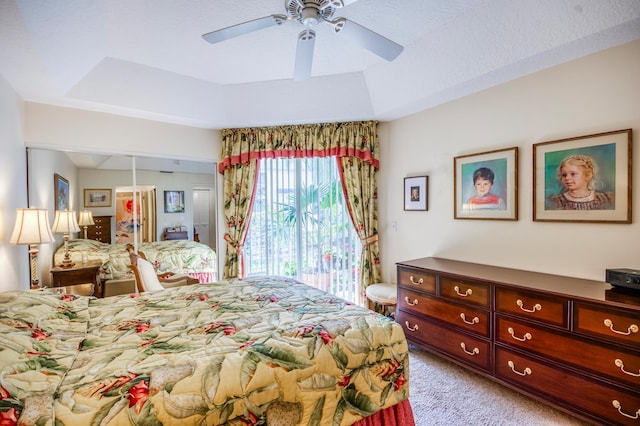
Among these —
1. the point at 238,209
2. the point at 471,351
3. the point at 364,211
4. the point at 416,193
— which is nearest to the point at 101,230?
the point at 238,209


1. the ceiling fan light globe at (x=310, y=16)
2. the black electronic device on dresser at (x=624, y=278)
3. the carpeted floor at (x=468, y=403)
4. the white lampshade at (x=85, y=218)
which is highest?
the ceiling fan light globe at (x=310, y=16)

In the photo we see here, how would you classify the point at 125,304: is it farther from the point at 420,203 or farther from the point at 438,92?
the point at 438,92

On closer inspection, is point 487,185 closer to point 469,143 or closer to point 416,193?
point 469,143

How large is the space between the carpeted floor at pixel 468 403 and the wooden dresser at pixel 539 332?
0.13 meters

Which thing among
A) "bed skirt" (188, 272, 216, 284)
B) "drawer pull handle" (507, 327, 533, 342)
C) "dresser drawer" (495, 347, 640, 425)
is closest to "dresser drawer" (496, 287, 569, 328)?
"drawer pull handle" (507, 327, 533, 342)

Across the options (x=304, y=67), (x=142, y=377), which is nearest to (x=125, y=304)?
(x=142, y=377)

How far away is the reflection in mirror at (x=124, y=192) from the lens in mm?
2885

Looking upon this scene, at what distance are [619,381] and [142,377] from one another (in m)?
2.47

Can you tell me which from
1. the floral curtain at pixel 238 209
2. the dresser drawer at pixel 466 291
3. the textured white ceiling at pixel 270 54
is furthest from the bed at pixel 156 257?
the dresser drawer at pixel 466 291

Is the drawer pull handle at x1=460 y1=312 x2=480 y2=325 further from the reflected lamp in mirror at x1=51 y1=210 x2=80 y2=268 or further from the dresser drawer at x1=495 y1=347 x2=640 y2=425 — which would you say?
the reflected lamp in mirror at x1=51 y1=210 x2=80 y2=268

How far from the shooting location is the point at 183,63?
2.80m

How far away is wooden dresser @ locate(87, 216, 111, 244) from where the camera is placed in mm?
3146

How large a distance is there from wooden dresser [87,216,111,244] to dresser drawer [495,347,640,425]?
3.86 metres

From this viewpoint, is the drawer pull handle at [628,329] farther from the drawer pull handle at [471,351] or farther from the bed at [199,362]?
the bed at [199,362]
